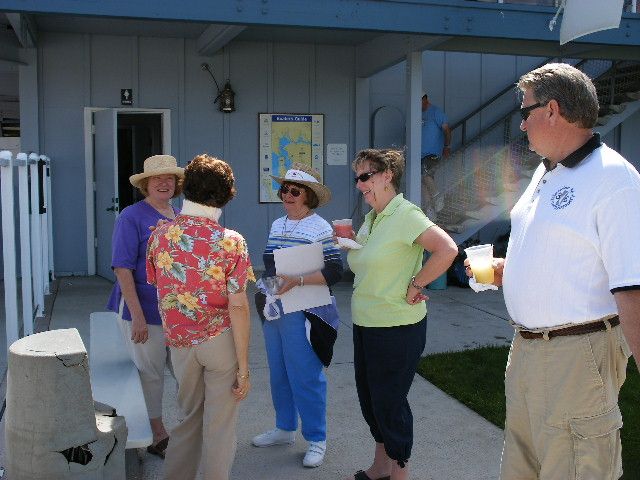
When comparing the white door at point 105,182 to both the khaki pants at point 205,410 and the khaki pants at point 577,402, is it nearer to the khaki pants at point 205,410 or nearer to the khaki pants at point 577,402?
the khaki pants at point 205,410

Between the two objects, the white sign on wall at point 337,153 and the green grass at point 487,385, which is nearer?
the green grass at point 487,385

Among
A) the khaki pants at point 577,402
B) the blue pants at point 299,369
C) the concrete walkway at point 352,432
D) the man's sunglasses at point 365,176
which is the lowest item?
the concrete walkway at point 352,432

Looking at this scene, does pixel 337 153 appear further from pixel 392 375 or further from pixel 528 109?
pixel 528 109

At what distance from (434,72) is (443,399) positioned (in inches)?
278

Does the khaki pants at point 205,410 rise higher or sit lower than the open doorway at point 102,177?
lower

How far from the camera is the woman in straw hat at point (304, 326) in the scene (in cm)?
387

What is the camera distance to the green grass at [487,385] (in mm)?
4219

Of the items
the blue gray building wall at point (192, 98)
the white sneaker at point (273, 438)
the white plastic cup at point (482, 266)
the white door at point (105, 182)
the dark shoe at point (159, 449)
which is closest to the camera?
the white plastic cup at point (482, 266)

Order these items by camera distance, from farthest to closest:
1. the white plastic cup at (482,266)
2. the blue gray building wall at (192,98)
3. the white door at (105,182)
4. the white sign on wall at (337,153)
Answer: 1. the white sign on wall at (337,153)
2. the blue gray building wall at (192,98)
3. the white door at (105,182)
4. the white plastic cup at (482,266)

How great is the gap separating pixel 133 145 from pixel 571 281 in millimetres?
12283

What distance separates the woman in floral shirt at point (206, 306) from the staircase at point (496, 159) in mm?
6914

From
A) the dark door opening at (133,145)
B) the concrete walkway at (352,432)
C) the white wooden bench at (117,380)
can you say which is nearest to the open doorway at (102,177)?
Answer: the dark door opening at (133,145)

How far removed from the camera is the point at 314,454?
3.89 m

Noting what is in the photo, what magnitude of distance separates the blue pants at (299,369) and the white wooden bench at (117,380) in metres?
0.76
